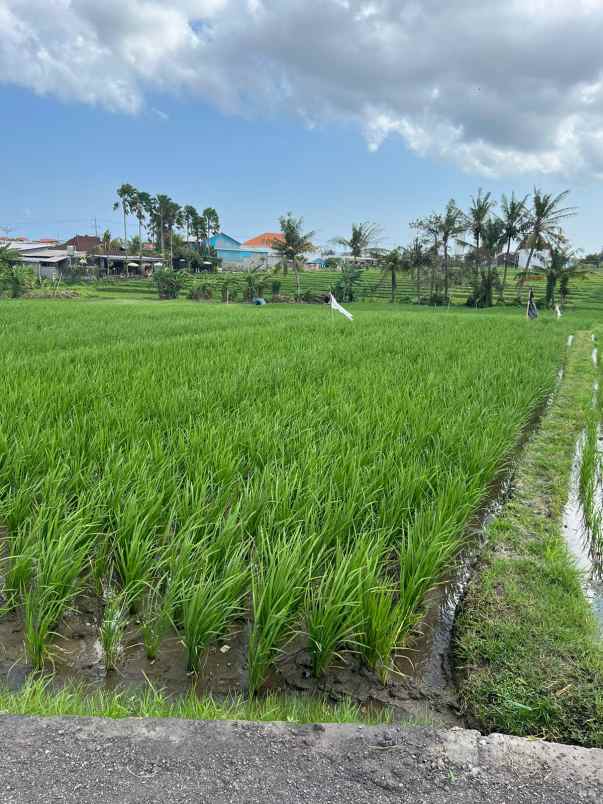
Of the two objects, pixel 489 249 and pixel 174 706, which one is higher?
pixel 489 249

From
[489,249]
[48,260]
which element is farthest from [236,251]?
[489,249]

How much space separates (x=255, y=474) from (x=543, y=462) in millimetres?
2196

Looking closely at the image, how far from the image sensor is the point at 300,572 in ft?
5.74

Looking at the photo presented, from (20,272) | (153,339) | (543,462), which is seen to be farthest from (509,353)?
(20,272)

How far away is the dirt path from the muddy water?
36.6 inches

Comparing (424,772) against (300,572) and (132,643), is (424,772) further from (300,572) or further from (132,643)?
(132,643)

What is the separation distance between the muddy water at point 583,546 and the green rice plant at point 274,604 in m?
1.13

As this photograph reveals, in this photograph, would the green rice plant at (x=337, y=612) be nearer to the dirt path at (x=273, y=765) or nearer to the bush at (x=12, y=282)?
the dirt path at (x=273, y=765)

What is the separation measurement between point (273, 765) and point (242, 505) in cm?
129

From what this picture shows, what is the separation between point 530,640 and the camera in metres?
1.71

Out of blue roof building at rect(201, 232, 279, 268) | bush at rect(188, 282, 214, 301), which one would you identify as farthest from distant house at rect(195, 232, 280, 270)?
bush at rect(188, 282, 214, 301)

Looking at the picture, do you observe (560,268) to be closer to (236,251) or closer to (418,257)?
(418,257)

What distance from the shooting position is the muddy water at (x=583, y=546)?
7.05 ft

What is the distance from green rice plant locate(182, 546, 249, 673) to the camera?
62.7 inches
